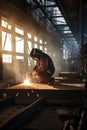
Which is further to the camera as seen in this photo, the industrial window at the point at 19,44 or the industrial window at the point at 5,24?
the industrial window at the point at 19,44

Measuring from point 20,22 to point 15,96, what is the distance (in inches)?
226

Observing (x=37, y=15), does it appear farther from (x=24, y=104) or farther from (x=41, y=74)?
(x=24, y=104)

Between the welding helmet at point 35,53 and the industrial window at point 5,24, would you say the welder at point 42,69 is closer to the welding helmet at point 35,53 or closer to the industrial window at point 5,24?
the welding helmet at point 35,53

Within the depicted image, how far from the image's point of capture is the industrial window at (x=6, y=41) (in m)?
9.62

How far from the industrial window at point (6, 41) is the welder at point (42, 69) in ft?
7.79

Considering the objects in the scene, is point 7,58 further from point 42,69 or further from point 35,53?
point 42,69

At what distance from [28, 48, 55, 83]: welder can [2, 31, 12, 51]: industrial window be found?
237 cm

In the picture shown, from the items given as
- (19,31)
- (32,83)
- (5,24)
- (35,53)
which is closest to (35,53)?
(35,53)

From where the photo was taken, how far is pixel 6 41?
998 cm

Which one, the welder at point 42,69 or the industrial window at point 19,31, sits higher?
the industrial window at point 19,31

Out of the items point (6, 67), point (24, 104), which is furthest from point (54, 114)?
point (6, 67)

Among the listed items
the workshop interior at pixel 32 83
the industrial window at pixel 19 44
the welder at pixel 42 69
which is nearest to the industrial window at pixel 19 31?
the workshop interior at pixel 32 83

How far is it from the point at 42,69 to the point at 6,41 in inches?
118

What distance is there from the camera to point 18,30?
1159 cm
